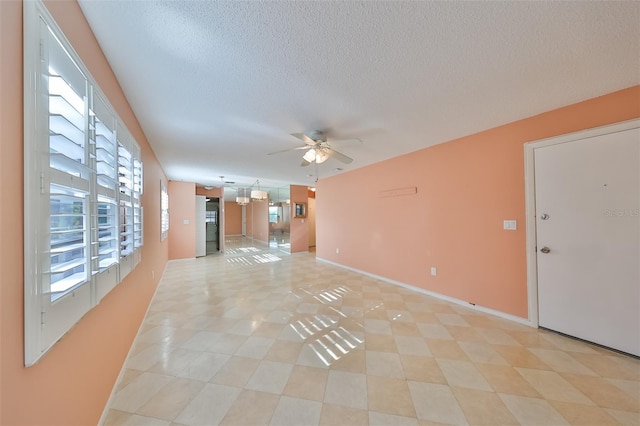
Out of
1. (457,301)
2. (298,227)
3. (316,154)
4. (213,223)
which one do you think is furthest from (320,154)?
(213,223)

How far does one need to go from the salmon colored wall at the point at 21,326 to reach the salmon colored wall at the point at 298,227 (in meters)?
6.12

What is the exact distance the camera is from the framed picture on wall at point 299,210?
7863mm

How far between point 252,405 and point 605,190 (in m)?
3.71

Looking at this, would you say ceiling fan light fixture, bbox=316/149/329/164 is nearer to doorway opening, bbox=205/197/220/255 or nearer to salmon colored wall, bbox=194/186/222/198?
salmon colored wall, bbox=194/186/222/198

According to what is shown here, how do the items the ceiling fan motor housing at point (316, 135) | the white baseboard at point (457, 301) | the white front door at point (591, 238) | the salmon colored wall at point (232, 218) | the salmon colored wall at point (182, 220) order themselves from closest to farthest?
the white front door at point (591, 238)
the white baseboard at point (457, 301)
the ceiling fan motor housing at point (316, 135)
the salmon colored wall at point (182, 220)
the salmon colored wall at point (232, 218)

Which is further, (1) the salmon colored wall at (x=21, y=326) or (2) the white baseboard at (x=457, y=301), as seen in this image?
(2) the white baseboard at (x=457, y=301)

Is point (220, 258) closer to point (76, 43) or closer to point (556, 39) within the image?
point (76, 43)

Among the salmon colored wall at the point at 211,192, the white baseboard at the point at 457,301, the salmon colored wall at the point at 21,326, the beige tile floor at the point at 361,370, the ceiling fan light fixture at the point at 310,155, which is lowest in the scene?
the beige tile floor at the point at 361,370

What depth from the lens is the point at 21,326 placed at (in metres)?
0.78

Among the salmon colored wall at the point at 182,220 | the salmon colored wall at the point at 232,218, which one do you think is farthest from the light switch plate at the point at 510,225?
the salmon colored wall at the point at 232,218

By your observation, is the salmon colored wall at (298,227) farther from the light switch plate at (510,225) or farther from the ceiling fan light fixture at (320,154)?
the light switch plate at (510,225)

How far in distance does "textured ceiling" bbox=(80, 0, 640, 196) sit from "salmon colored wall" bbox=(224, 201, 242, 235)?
443 inches

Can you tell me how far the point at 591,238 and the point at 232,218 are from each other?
14094 millimetres

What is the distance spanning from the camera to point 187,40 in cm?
147
